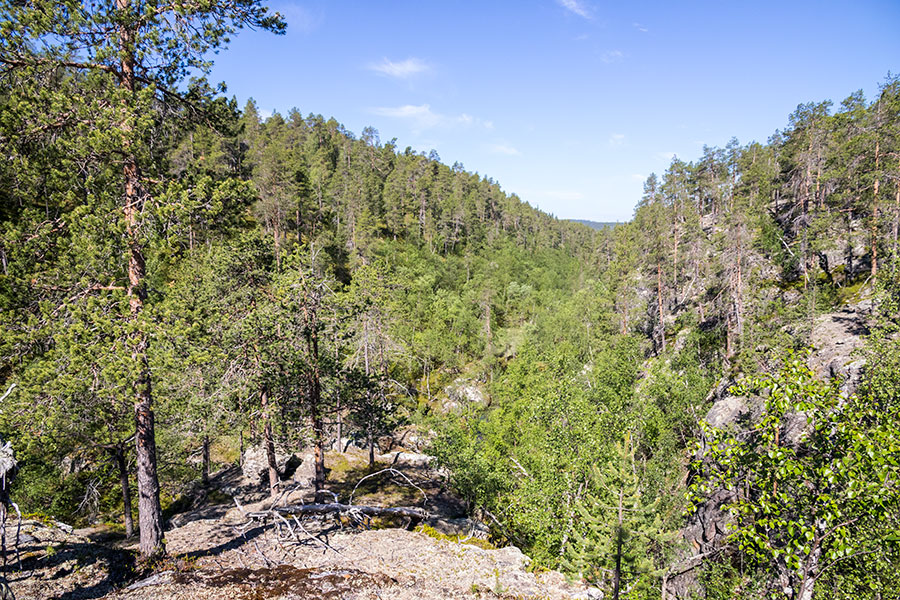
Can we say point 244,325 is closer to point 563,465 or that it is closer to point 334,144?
point 563,465

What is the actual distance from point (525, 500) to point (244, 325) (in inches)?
585

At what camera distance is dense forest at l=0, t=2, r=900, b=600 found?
6723 mm

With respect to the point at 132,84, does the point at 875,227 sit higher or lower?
lower

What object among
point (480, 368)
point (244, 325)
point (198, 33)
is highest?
point (198, 33)

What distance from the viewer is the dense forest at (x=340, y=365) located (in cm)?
672

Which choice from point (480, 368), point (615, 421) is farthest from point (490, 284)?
point (615, 421)

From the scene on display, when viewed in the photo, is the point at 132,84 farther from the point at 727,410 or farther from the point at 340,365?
the point at 727,410

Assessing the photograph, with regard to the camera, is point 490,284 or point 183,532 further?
point 490,284

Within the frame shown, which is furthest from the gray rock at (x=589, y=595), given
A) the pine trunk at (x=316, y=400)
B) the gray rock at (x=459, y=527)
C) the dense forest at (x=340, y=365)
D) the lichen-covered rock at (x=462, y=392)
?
the lichen-covered rock at (x=462, y=392)

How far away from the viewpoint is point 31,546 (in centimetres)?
889

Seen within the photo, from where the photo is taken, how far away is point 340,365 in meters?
13.7

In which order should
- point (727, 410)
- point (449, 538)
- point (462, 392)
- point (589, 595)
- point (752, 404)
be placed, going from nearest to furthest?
point (589, 595), point (449, 538), point (752, 404), point (727, 410), point (462, 392)

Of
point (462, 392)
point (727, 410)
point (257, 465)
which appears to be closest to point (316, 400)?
point (257, 465)

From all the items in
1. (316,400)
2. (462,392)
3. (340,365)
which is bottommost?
(462,392)
